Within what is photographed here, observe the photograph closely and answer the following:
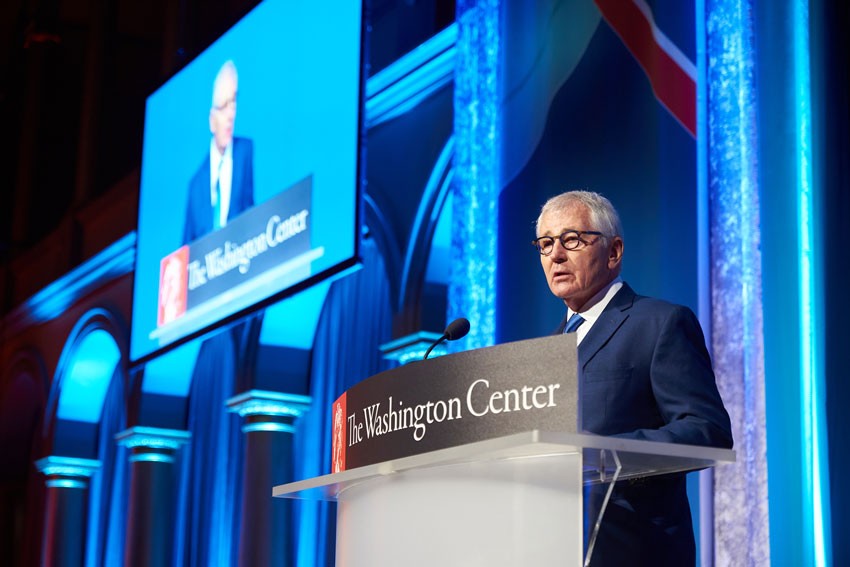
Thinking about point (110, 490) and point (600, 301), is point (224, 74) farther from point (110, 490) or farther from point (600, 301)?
point (600, 301)

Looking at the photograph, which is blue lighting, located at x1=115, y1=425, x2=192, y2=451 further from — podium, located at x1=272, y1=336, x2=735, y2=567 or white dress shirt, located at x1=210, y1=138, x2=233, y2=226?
podium, located at x1=272, y1=336, x2=735, y2=567

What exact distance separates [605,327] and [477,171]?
253 cm

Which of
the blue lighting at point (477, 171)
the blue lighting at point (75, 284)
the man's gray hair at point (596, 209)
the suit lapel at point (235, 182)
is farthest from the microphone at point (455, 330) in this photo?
the blue lighting at point (75, 284)

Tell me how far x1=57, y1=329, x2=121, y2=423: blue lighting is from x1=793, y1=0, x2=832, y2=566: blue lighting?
7.42 m

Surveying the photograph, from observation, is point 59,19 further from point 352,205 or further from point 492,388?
point 492,388

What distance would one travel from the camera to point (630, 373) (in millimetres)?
2148

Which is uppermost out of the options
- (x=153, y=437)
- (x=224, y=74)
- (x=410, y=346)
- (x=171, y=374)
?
(x=224, y=74)

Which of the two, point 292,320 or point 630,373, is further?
point 292,320

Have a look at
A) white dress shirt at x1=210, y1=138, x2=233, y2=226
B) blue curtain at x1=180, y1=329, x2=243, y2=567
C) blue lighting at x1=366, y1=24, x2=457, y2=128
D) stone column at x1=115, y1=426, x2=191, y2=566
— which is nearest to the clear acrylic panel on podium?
blue lighting at x1=366, y1=24, x2=457, y2=128

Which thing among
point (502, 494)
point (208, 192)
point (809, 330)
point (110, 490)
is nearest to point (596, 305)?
point (502, 494)

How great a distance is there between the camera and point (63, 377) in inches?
398

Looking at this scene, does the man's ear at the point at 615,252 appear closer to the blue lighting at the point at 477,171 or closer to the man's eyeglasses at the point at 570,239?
the man's eyeglasses at the point at 570,239

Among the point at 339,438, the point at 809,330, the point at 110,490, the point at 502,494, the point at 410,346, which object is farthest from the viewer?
the point at 110,490

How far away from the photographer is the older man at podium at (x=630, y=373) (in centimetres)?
198
